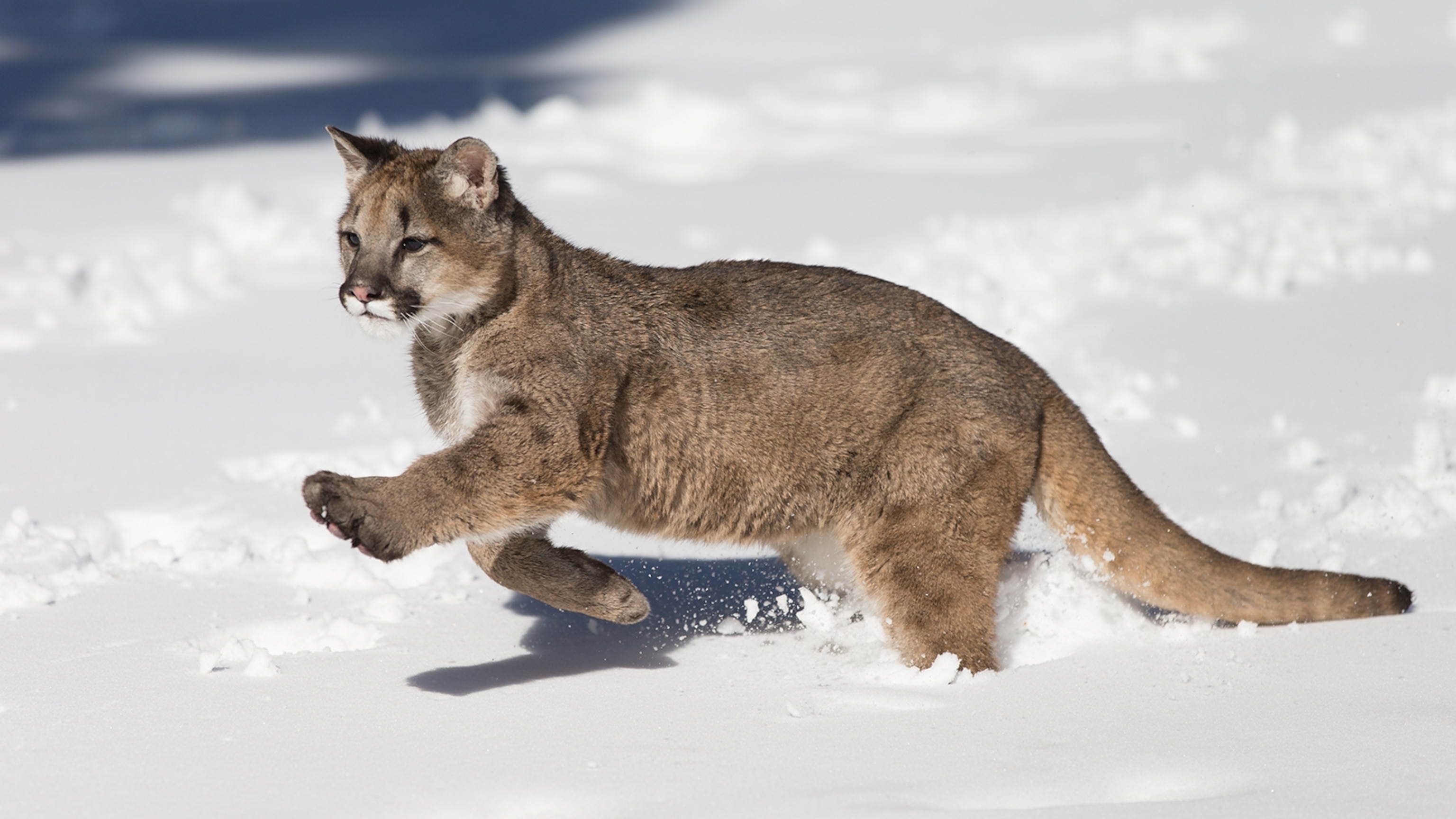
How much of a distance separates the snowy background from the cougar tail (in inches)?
3.8

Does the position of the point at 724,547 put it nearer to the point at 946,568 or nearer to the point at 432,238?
the point at 946,568

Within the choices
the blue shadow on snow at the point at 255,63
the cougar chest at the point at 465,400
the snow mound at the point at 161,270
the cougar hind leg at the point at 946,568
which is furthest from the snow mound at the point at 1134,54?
the cougar chest at the point at 465,400

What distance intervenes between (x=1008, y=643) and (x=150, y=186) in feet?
28.3

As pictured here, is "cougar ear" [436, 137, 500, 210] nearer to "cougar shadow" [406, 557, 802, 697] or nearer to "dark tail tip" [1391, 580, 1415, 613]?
"cougar shadow" [406, 557, 802, 697]

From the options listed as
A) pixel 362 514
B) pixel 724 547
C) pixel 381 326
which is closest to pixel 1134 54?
pixel 724 547

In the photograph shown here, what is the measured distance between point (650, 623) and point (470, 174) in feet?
5.43

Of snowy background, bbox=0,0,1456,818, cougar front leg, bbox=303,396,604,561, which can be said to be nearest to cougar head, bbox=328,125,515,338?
cougar front leg, bbox=303,396,604,561

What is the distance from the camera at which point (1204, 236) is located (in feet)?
32.9

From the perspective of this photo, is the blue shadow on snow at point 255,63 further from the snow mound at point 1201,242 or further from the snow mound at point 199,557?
the snow mound at point 199,557

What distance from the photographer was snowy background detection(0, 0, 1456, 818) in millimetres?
3900

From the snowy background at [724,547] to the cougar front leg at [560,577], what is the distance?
203 mm

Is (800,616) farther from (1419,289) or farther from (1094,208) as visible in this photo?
(1094,208)

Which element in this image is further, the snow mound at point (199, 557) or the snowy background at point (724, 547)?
the snow mound at point (199, 557)

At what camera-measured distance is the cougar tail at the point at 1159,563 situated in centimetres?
495
